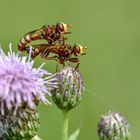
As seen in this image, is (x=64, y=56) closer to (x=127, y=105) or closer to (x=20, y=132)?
(x=20, y=132)

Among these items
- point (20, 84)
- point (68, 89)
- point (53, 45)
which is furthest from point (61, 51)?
point (20, 84)

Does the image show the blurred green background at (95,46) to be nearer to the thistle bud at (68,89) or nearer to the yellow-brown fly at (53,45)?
the thistle bud at (68,89)

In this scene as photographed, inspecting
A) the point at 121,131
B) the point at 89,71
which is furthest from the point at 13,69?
the point at 89,71

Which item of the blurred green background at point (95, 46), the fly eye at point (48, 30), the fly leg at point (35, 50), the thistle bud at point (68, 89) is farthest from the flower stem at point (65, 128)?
the blurred green background at point (95, 46)

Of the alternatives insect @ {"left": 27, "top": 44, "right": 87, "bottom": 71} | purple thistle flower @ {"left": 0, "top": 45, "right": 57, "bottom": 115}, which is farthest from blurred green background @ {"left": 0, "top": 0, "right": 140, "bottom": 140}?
purple thistle flower @ {"left": 0, "top": 45, "right": 57, "bottom": 115}

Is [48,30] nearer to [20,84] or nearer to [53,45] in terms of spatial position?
[53,45]
